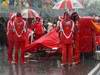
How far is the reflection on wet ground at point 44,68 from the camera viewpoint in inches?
586

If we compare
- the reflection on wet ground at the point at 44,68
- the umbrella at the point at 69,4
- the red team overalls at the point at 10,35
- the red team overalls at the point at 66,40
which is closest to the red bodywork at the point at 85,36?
the reflection on wet ground at the point at 44,68

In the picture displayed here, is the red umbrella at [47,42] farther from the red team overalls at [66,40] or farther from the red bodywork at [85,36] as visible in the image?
the red team overalls at [66,40]

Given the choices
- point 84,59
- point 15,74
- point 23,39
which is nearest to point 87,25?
point 84,59

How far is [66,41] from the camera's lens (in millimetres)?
16969

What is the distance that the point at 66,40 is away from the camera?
16938 mm

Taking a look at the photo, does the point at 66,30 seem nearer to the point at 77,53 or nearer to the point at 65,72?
the point at 77,53

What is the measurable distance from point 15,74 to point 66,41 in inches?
130

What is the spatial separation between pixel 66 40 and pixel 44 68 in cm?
148

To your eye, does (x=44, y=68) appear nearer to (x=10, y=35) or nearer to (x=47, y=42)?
(x=10, y=35)

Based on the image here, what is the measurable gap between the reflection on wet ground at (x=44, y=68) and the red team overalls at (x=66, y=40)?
0.46 meters

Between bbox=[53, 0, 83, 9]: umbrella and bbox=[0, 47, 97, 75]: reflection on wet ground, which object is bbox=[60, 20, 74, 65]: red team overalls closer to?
bbox=[0, 47, 97, 75]: reflection on wet ground

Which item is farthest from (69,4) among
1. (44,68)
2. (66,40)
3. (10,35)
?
(44,68)

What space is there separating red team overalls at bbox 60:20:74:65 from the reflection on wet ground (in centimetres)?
46

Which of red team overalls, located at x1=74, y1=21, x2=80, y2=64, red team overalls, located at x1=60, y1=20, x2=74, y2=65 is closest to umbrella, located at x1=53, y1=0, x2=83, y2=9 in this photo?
red team overalls, located at x1=74, y1=21, x2=80, y2=64
